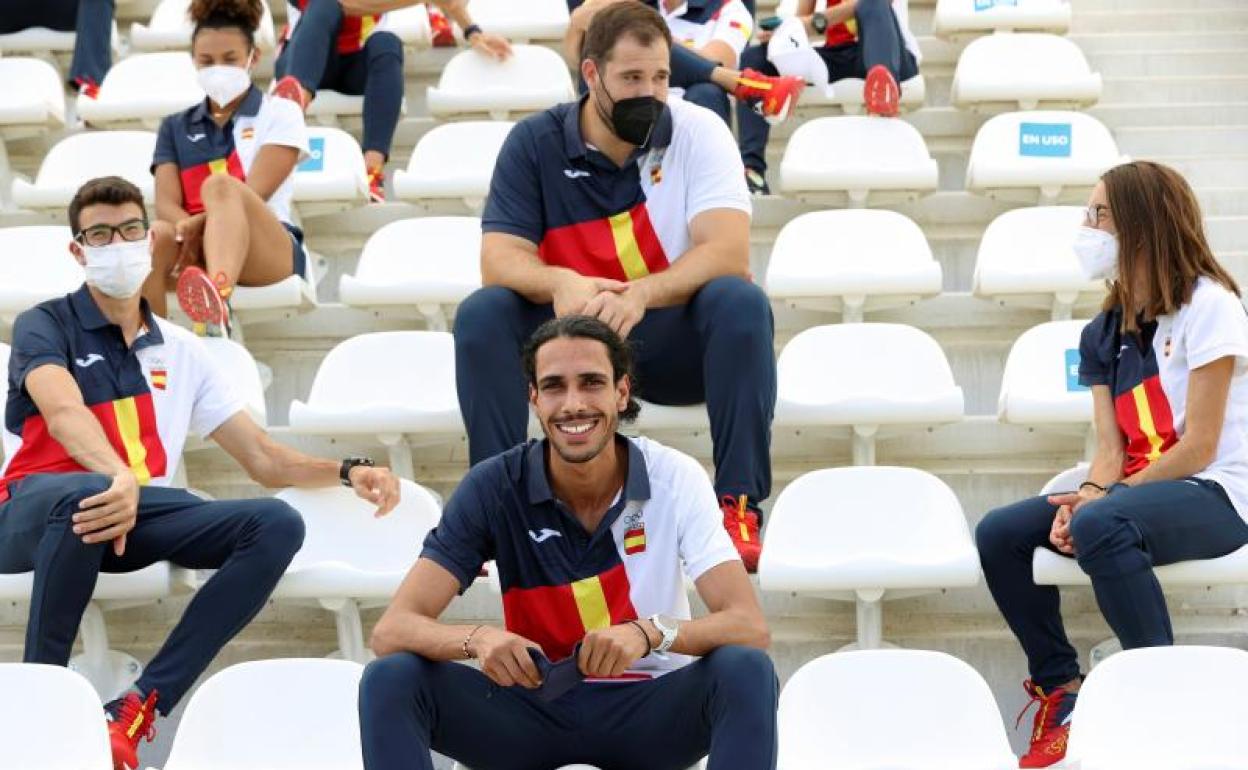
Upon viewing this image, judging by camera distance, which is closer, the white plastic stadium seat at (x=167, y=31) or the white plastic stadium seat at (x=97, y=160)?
the white plastic stadium seat at (x=97, y=160)

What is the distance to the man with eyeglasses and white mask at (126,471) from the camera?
3.65 meters

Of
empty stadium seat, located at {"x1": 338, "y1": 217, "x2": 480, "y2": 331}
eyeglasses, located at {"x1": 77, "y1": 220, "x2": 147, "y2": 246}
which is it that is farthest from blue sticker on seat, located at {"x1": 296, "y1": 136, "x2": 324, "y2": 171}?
eyeglasses, located at {"x1": 77, "y1": 220, "x2": 147, "y2": 246}

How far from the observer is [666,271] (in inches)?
157

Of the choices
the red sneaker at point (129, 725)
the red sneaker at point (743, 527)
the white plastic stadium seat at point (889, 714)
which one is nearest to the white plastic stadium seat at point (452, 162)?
the red sneaker at point (743, 527)

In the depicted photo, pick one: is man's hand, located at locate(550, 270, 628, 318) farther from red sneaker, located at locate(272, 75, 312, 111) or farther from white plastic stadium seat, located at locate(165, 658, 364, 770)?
red sneaker, located at locate(272, 75, 312, 111)

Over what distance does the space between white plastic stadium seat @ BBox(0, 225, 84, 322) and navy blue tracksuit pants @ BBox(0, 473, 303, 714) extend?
1.23m

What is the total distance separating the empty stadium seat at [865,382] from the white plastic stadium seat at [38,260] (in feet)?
5.78

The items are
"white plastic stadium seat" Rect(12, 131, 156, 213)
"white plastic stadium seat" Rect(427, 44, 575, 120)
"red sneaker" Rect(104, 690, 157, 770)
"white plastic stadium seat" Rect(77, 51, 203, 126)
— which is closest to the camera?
"red sneaker" Rect(104, 690, 157, 770)

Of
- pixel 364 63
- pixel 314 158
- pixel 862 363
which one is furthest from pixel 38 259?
pixel 862 363

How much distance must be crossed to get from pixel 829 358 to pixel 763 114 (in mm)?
1295

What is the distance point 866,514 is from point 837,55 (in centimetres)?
236

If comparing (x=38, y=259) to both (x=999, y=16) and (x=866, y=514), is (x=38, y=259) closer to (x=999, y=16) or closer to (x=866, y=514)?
(x=866, y=514)

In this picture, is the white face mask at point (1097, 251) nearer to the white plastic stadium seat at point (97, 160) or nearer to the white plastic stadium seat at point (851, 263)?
the white plastic stadium seat at point (851, 263)

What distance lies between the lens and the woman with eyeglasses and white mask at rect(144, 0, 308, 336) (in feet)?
15.8
